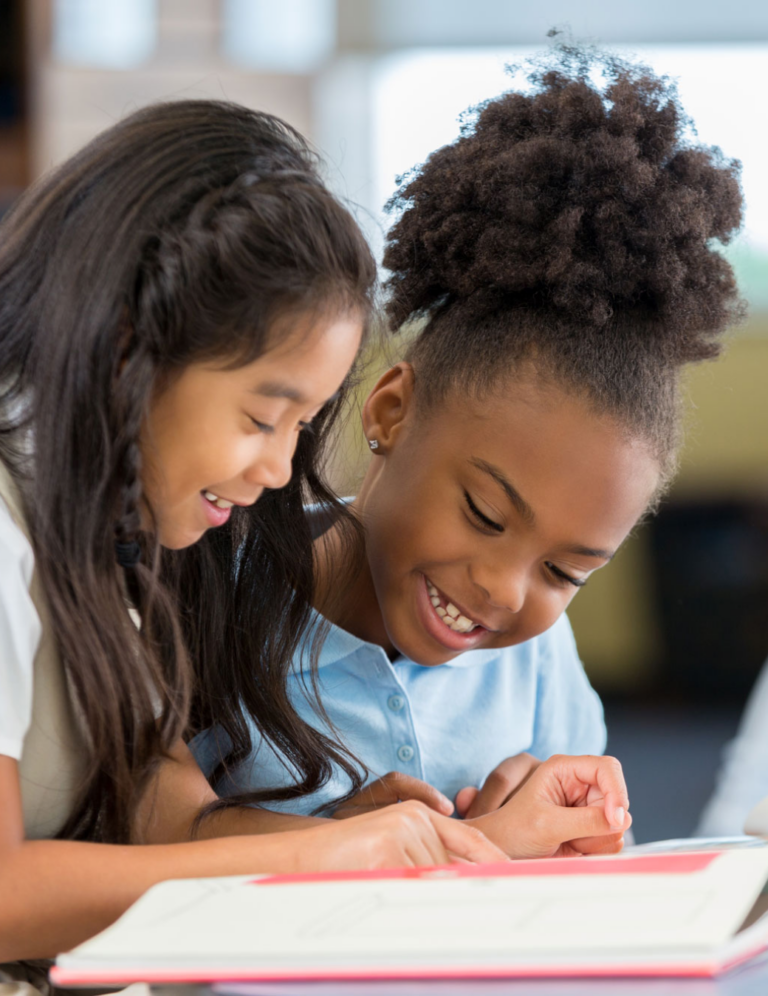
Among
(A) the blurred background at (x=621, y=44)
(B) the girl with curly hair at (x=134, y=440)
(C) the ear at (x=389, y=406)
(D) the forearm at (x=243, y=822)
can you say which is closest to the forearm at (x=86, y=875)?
(B) the girl with curly hair at (x=134, y=440)

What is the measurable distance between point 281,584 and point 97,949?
41 cm

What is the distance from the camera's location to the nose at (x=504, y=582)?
32.4 inches

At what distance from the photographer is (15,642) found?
0.60 meters

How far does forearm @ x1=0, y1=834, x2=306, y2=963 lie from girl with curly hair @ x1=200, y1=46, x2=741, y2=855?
24 centimetres

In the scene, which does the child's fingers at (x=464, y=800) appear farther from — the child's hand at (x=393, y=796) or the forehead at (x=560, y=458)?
the forehead at (x=560, y=458)

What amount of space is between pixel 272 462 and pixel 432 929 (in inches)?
12.4

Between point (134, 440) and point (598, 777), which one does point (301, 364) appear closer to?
point (134, 440)

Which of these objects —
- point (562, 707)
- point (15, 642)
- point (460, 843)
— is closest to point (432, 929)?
point (460, 843)

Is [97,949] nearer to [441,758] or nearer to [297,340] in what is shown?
[297,340]

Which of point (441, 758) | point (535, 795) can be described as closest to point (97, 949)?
point (535, 795)

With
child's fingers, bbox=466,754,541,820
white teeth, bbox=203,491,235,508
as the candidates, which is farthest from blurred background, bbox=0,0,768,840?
white teeth, bbox=203,491,235,508

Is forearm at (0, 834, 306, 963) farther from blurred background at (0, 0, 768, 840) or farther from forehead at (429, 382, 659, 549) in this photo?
blurred background at (0, 0, 768, 840)

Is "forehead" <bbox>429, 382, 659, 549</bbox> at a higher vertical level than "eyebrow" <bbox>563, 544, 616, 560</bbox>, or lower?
higher

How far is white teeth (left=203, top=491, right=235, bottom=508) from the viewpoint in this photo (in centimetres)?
72
